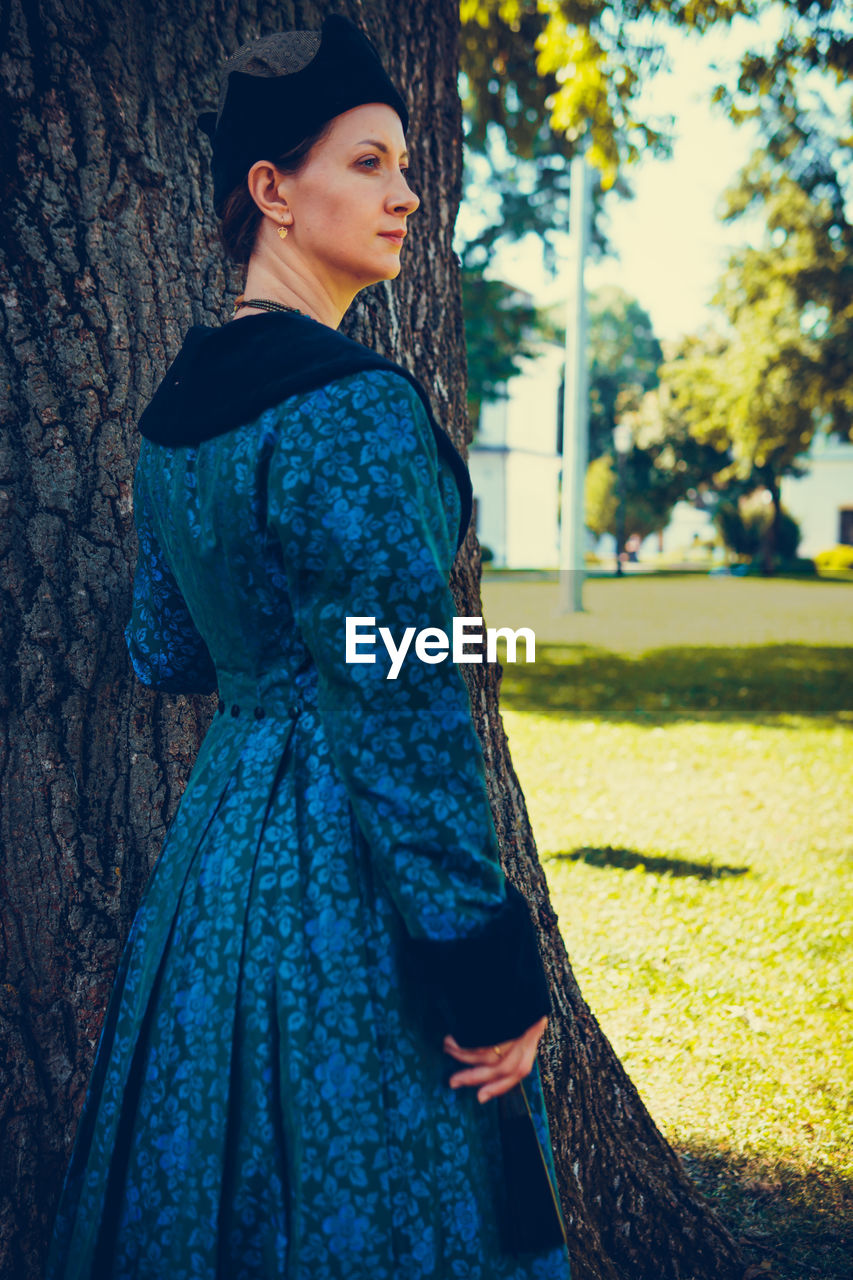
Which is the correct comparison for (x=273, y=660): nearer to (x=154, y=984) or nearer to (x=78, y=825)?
(x=154, y=984)

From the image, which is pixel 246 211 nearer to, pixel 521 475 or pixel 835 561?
pixel 521 475

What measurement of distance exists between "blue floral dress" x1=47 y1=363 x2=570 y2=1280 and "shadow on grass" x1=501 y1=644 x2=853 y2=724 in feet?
30.1

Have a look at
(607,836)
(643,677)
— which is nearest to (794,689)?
(643,677)

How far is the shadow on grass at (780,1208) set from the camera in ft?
8.80

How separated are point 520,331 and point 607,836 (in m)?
8.12

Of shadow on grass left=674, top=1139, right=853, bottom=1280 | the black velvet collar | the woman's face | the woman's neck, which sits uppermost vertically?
the woman's face

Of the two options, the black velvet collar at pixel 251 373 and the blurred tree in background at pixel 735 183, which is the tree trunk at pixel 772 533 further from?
the black velvet collar at pixel 251 373

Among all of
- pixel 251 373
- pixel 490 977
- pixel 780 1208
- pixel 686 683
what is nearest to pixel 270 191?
pixel 251 373

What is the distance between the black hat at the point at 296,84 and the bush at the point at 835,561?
42.0 m

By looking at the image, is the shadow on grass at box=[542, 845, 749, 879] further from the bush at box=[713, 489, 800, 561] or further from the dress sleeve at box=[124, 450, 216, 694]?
the bush at box=[713, 489, 800, 561]

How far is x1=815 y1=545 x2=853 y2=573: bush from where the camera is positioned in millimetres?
40219

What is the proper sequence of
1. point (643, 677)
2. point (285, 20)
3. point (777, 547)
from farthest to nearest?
point (777, 547)
point (643, 677)
point (285, 20)

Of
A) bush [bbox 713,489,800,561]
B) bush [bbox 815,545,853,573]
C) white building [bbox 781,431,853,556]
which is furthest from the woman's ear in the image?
white building [bbox 781,431,853,556]

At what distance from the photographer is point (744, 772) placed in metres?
8.15
